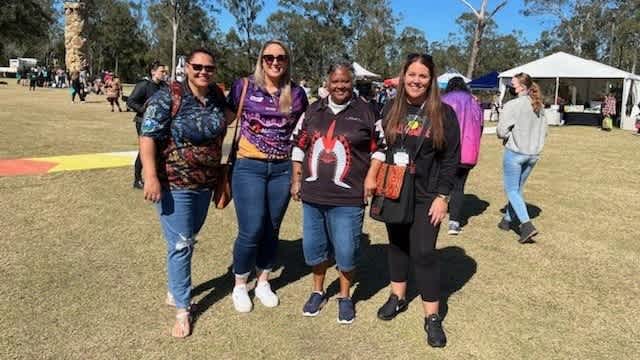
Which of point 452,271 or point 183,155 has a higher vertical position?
point 183,155

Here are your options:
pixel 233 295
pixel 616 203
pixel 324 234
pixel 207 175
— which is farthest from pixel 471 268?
pixel 616 203

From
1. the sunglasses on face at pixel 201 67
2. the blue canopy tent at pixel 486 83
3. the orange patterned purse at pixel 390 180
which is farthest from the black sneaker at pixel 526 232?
the blue canopy tent at pixel 486 83

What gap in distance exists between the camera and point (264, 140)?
11.3 feet

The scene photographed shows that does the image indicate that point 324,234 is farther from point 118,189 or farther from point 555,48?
point 555,48

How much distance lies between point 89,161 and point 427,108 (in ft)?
23.6

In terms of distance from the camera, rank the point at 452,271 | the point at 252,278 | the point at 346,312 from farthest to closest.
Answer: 1. the point at 452,271
2. the point at 252,278
3. the point at 346,312

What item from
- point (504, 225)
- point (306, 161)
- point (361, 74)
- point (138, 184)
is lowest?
point (504, 225)

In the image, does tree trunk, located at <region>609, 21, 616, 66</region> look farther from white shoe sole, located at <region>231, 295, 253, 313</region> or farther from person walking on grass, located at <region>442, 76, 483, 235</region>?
white shoe sole, located at <region>231, 295, 253, 313</region>

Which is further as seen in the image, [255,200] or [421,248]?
[255,200]

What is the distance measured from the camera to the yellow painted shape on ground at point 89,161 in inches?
327

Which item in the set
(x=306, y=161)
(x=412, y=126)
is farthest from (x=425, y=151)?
(x=306, y=161)

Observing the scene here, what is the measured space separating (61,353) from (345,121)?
212 centimetres

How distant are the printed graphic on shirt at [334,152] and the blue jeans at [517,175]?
2.98 m

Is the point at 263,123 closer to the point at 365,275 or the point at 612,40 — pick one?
the point at 365,275
